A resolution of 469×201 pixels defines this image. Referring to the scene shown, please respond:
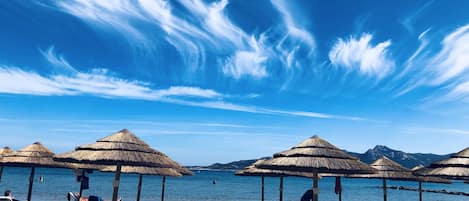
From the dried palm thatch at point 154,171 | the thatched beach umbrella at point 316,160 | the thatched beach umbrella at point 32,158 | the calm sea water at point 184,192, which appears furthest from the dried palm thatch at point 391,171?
the calm sea water at point 184,192

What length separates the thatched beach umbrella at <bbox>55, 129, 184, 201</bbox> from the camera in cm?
1137

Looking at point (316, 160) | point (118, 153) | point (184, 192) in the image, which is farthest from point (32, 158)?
point (184, 192)

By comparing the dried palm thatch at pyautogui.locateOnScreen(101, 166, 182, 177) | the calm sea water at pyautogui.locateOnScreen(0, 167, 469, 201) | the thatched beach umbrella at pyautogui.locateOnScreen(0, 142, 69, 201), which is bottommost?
the calm sea water at pyautogui.locateOnScreen(0, 167, 469, 201)

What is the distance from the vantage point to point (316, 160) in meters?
11.6

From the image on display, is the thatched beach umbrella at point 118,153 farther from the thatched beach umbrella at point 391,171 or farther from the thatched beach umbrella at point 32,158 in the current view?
the thatched beach umbrella at point 391,171

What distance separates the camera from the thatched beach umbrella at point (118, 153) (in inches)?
448

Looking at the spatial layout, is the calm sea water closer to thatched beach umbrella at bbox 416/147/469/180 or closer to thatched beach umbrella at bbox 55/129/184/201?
thatched beach umbrella at bbox 55/129/184/201

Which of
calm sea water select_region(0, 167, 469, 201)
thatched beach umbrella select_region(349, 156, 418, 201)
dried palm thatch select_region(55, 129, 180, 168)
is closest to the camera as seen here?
dried palm thatch select_region(55, 129, 180, 168)

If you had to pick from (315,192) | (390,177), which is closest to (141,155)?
(315,192)

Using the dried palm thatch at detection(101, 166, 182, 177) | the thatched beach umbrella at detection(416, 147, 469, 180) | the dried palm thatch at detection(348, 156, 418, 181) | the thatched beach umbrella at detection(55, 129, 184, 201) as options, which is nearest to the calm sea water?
the dried palm thatch at detection(101, 166, 182, 177)

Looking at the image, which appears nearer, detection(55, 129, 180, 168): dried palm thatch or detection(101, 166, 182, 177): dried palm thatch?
detection(55, 129, 180, 168): dried palm thatch

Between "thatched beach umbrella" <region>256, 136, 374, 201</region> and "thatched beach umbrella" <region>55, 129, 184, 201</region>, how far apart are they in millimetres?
3311

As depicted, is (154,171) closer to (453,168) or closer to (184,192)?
(453,168)

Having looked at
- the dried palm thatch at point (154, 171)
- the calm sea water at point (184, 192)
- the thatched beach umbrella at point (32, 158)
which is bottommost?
the calm sea water at point (184, 192)
